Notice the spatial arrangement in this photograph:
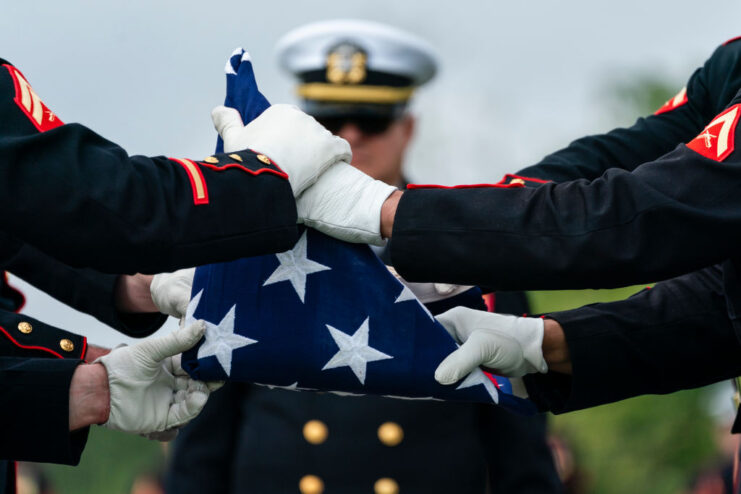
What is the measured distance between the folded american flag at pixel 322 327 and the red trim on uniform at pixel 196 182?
262 mm

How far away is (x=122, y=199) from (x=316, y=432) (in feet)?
5.08

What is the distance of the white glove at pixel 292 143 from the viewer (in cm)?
236

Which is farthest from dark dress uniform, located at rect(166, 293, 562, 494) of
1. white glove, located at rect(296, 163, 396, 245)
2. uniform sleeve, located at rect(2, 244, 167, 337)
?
white glove, located at rect(296, 163, 396, 245)

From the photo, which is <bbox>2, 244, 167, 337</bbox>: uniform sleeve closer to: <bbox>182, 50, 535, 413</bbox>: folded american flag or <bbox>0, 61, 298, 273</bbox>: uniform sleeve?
<bbox>182, 50, 535, 413</bbox>: folded american flag

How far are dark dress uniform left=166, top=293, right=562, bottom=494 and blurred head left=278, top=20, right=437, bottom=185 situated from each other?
82 centimetres

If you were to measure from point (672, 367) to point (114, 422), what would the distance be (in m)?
1.36

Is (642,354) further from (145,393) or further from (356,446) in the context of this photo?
(145,393)

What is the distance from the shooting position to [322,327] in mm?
2385

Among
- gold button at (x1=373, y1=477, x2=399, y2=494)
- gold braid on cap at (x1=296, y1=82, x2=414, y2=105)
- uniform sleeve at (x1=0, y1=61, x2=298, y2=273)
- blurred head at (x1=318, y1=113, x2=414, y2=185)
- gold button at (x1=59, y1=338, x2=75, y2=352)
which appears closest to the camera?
uniform sleeve at (x1=0, y1=61, x2=298, y2=273)

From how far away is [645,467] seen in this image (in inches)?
360

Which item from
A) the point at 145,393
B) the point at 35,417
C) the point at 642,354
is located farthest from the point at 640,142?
the point at 35,417

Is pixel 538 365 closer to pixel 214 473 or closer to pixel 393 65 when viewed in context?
pixel 214 473

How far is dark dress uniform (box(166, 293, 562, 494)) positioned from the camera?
351cm

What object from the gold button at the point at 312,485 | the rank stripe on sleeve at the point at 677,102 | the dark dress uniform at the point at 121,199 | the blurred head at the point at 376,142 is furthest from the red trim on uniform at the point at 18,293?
the rank stripe on sleeve at the point at 677,102
